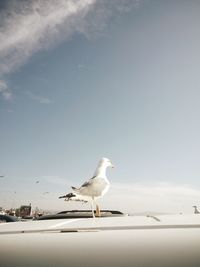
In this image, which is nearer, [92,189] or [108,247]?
[108,247]

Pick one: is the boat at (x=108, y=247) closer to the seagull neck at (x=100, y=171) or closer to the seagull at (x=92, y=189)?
the seagull at (x=92, y=189)

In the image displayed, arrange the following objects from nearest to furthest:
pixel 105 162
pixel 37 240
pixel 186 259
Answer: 1. pixel 186 259
2. pixel 37 240
3. pixel 105 162

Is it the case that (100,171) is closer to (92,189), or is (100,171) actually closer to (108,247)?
(92,189)

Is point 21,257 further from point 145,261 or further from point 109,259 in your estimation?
point 145,261

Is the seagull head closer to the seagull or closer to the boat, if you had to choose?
the seagull

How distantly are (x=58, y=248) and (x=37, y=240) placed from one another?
18cm

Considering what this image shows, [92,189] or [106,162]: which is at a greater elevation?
[106,162]

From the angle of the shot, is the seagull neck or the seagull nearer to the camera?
the seagull

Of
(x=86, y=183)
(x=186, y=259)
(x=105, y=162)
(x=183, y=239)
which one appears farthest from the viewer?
(x=105, y=162)

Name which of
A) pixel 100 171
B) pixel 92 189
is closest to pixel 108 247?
pixel 92 189

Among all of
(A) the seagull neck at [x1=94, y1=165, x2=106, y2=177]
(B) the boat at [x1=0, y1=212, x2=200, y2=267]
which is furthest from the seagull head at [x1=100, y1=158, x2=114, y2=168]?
(B) the boat at [x1=0, y1=212, x2=200, y2=267]

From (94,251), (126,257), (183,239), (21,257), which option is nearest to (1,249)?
(21,257)

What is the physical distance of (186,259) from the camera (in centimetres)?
159

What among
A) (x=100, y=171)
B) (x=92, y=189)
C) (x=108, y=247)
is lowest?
(x=108, y=247)
